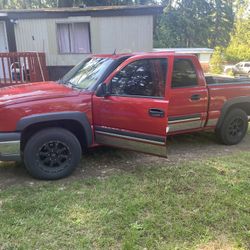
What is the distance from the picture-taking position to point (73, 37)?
1236 centimetres

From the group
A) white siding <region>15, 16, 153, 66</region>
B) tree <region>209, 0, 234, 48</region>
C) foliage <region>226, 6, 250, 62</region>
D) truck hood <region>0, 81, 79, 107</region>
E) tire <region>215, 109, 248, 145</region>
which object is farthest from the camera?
tree <region>209, 0, 234, 48</region>

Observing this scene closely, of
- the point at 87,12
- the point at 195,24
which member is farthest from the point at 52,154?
the point at 195,24

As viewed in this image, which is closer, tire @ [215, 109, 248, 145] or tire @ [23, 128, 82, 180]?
tire @ [23, 128, 82, 180]

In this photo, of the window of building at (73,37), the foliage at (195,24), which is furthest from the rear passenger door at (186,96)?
the foliage at (195,24)

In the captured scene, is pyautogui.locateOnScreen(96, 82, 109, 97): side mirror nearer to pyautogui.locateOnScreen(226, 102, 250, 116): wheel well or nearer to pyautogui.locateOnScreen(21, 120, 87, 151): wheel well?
pyautogui.locateOnScreen(21, 120, 87, 151): wheel well

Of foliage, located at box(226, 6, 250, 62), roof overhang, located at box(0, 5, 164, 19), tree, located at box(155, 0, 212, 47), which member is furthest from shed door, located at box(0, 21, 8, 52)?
foliage, located at box(226, 6, 250, 62)

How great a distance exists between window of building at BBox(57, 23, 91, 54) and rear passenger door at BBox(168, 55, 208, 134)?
805cm

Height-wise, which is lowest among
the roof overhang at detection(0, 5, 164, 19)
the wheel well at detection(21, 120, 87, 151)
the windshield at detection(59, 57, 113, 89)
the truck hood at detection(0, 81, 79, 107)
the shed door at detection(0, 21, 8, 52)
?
the wheel well at detection(21, 120, 87, 151)

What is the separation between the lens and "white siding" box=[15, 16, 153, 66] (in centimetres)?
1177

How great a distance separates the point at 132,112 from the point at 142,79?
581 millimetres

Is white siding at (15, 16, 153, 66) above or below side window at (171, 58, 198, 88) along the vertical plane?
above

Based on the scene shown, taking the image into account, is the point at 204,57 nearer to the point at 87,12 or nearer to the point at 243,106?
the point at 87,12

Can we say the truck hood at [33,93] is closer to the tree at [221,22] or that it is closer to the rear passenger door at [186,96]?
the rear passenger door at [186,96]

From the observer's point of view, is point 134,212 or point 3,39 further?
point 3,39
